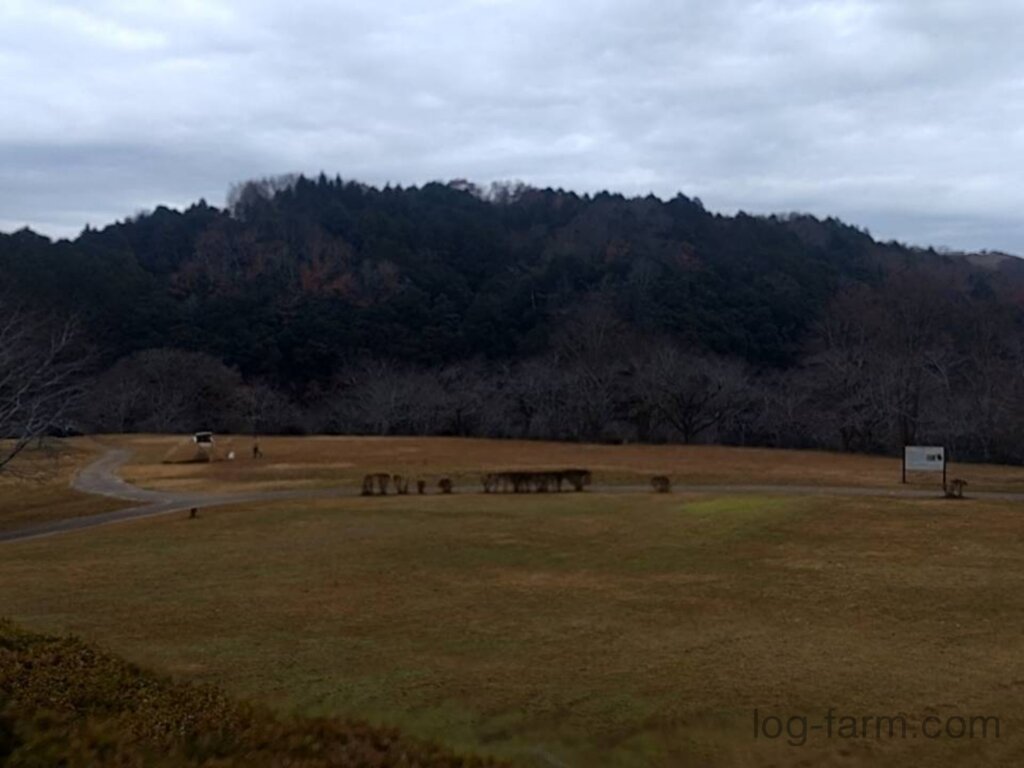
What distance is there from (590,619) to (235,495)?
18054 mm

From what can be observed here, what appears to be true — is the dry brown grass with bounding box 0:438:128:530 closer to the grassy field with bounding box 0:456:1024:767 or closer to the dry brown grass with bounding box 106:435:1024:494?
the dry brown grass with bounding box 106:435:1024:494

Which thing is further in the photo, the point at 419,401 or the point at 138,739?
the point at 419,401

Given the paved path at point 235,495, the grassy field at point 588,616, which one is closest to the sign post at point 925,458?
the paved path at point 235,495

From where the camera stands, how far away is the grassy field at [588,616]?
6664 millimetres

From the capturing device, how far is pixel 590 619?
10281 mm

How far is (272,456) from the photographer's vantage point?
3784 centimetres

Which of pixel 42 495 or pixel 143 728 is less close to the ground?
pixel 143 728

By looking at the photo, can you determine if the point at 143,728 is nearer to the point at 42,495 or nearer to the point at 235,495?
the point at 235,495

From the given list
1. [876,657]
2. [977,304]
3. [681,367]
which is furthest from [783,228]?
[876,657]

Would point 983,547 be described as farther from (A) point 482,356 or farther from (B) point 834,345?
(A) point 482,356

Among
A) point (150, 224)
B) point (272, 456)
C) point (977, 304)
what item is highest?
point (150, 224)

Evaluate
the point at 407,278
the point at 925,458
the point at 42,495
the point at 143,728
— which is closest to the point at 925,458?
the point at 925,458

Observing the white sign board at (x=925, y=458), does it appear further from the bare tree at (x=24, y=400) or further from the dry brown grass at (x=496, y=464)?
the bare tree at (x=24, y=400)

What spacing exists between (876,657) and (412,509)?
14.4m
